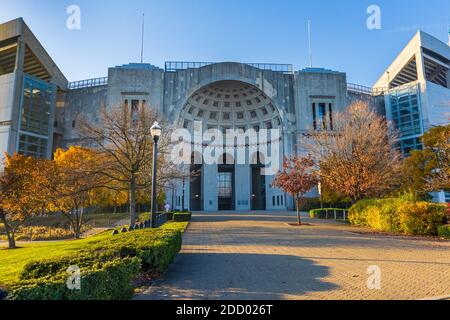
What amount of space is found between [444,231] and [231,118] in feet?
141

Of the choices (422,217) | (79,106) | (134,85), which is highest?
(134,85)

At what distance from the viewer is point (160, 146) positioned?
1908 cm

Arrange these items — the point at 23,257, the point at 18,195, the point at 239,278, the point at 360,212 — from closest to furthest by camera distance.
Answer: the point at 239,278
the point at 23,257
the point at 360,212
the point at 18,195

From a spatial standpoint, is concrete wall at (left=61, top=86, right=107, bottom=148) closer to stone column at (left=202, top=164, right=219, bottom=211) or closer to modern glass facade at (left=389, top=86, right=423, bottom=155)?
stone column at (left=202, top=164, right=219, bottom=211)

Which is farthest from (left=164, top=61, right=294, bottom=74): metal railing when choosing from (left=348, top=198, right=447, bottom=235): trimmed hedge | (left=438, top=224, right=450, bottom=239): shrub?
(left=438, top=224, right=450, bottom=239): shrub

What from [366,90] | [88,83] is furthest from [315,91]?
[88,83]

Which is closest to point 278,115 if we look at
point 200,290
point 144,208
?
point 144,208

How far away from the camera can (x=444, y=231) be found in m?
13.5

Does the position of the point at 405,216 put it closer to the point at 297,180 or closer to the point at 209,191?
the point at 297,180

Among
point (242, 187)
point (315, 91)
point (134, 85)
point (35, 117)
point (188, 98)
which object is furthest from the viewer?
point (242, 187)

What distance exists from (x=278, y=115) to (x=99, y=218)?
31272mm

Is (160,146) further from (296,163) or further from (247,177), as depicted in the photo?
(247,177)

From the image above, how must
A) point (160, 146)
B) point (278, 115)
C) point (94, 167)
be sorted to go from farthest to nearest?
point (278, 115), point (160, 146), point (94, 167)

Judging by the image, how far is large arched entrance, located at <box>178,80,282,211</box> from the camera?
50.0m
